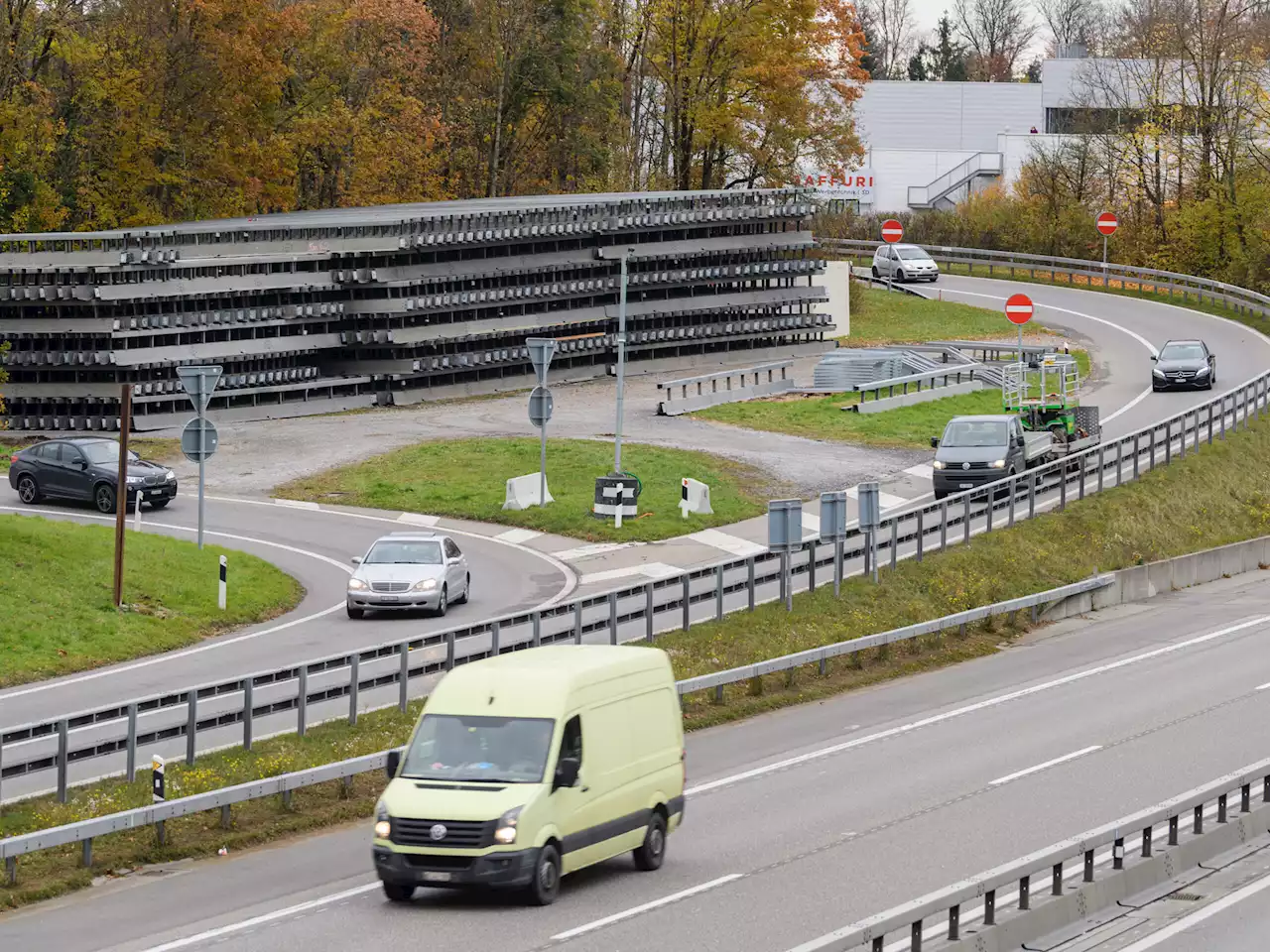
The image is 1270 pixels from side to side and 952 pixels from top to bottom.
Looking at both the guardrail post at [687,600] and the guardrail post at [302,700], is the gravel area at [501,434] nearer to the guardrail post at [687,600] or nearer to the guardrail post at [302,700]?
the guardrail post at [687,600]

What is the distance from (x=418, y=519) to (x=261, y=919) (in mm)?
26926

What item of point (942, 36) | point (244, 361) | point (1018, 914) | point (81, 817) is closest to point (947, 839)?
point (1018, 914)

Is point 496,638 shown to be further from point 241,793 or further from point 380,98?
point 380,98

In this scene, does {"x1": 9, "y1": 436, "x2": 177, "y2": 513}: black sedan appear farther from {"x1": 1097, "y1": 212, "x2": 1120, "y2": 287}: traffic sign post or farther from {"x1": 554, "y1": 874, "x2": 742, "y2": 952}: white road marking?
{"x1": 1097, "y1": 212, "x2": 1120, "y2": 287}: traffic sign post

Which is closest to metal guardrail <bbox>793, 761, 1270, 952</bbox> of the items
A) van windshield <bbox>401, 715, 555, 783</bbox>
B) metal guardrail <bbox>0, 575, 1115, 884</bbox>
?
van windshield <bbox>401, 715, 555, 783</bbox>

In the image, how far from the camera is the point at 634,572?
36.9 metres

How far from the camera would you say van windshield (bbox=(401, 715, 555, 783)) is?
53.9 ft

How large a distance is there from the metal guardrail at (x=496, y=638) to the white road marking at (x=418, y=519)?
32.4 feet

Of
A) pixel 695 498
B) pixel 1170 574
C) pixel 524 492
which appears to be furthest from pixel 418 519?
pixel 1170 574

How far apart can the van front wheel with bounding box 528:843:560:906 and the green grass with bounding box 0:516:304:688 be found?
12.9 meters

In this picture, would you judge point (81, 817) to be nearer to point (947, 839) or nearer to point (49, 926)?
point (49, 926)

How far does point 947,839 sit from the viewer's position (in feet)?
62.6

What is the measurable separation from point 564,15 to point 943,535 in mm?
59698

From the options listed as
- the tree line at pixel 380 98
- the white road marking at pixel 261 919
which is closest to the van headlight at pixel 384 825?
the white road marking at pixel 261 919
